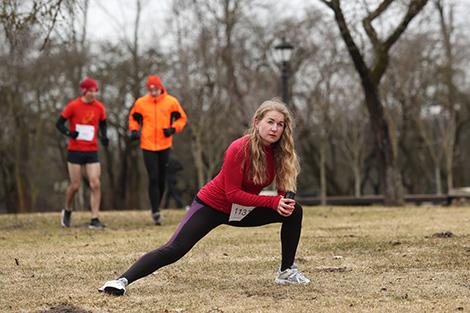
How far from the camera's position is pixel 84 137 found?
1083 centimetres

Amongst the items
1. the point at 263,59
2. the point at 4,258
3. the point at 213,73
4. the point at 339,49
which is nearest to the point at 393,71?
the point at 339,49

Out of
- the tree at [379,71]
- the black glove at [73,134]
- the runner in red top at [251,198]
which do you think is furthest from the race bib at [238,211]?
the tree at [379,71]

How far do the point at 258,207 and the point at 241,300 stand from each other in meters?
0.75

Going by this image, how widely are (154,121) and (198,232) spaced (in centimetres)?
555

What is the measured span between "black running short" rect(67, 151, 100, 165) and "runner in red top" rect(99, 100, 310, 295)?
528 cm

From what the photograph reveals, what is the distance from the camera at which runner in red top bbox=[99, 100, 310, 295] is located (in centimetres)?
557

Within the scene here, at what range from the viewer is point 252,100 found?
3441 centimetres

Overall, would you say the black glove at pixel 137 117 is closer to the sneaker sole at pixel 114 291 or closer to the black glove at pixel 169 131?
the black glove at pixel 169 131

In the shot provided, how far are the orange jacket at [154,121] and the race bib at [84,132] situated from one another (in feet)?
1.87

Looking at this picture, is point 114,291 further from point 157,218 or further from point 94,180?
point 157,218

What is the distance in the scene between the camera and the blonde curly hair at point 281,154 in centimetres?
570

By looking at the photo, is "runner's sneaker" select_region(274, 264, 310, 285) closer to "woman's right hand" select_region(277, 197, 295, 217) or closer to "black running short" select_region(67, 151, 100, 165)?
"woman's right hand" select_region(277, 197, 295, 217)

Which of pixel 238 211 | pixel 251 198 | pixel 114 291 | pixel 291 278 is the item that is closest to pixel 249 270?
pixel 291 278

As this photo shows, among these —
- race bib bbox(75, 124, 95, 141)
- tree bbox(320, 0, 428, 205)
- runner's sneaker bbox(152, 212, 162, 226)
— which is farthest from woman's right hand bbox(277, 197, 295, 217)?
tree bbox(320, 0, 428, 205)
